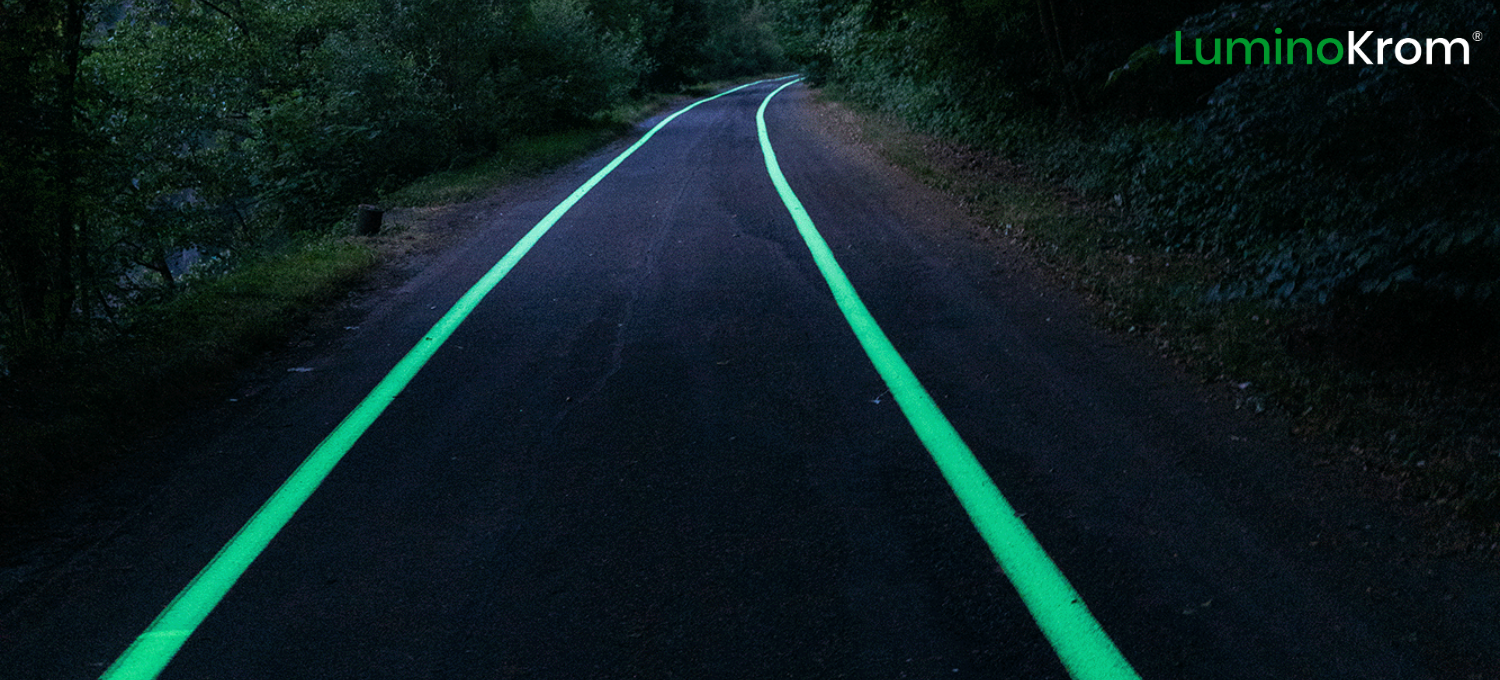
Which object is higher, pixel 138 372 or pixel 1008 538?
pixel 138 372

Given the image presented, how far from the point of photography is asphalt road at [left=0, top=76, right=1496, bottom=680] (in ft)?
10.1

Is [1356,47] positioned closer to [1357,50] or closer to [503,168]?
[1357,50]

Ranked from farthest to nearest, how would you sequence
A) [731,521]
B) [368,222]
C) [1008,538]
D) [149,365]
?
[368,222]
[149,365]
[731,521]
[1008,538]

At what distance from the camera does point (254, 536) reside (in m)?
4.04

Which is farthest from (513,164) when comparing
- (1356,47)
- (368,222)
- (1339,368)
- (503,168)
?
(1339,368)

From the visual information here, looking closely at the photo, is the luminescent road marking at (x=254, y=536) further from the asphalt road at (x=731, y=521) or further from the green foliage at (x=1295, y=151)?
A: the green foliage at (x=1295, y=151)

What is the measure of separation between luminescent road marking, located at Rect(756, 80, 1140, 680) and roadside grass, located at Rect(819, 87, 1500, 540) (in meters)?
1.47

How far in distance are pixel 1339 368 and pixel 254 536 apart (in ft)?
17.1

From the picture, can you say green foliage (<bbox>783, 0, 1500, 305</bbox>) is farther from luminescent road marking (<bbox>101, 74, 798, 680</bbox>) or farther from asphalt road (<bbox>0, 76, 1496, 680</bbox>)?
luminescent road marking (<bbox>101, 74, 798, 680</bbox>)

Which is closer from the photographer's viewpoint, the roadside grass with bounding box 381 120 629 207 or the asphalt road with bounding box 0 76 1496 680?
the asphalt road with bounding box 0 76 1496 680

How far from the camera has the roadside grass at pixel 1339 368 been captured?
13.3ft

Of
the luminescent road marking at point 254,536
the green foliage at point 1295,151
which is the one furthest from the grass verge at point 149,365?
the green foliage at point 1295,151

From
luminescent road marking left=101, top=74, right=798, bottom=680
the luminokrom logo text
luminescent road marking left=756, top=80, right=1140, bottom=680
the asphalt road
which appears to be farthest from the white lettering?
luminescent road marking left=101, top=74, right=798, bottom=680

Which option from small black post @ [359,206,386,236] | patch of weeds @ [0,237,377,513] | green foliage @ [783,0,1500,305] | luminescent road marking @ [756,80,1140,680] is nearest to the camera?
luminescent road marking @ [756,80,1140,680]
